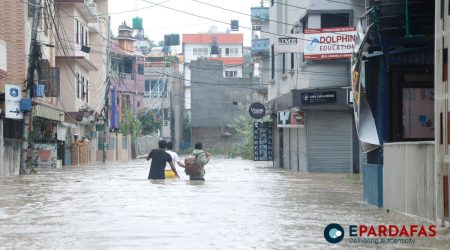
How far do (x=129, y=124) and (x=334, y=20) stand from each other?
4431 centimetres

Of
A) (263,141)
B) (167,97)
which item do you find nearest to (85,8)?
(263,141)

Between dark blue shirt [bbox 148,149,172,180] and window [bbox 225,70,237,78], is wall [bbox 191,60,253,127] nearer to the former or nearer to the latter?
window [bbox 225,70,237,78]

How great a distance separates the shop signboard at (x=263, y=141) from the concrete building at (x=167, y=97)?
115 feet

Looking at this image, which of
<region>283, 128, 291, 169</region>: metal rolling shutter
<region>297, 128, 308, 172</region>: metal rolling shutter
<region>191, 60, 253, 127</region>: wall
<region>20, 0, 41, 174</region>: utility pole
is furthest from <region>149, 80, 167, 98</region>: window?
<region>20, 0, 41, 174</region>: utility pole

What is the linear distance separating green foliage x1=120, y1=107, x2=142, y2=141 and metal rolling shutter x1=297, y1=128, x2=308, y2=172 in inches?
1509

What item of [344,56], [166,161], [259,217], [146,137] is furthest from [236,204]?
[146,137]

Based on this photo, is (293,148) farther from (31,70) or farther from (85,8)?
(85,8)

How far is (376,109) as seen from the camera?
58.0 feet

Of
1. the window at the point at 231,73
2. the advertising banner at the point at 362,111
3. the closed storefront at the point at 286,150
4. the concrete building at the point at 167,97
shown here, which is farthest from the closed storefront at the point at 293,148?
the window at the point at 231,73

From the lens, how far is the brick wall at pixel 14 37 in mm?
33812

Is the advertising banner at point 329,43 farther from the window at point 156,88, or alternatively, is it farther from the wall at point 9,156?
the window at point 156,88

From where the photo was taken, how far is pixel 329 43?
106ft

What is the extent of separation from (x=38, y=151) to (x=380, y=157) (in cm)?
2767

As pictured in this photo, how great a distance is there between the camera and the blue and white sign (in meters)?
30.9
